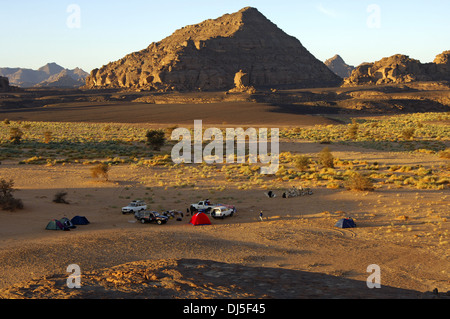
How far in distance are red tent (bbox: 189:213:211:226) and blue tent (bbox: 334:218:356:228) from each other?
7.04 metres

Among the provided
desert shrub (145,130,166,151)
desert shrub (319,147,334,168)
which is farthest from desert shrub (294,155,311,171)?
desert shrub (145,130,166,151)

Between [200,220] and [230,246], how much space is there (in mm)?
5008

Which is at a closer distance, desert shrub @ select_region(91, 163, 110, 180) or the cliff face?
desert shrub @ select_region(91, 163, 110, 180)

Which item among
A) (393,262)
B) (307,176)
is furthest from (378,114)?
(393,262)

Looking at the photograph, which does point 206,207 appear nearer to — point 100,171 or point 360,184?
point 360,184

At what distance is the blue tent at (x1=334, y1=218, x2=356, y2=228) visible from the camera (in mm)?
23422

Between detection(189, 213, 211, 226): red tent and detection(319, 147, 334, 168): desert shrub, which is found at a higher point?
detection(319, 147, 334, 168): desert shrub

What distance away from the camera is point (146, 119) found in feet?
375

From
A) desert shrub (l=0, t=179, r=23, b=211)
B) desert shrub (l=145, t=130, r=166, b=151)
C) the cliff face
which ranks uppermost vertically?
the cliff face

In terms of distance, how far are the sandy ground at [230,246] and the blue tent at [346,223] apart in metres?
0.46

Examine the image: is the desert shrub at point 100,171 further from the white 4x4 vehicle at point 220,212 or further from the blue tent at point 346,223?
the blue tent at point 346,223

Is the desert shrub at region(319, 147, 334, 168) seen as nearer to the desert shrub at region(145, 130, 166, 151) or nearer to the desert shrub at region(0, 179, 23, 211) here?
the desert shrub at region(145, 130, 166, 151)

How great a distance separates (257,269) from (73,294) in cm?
535

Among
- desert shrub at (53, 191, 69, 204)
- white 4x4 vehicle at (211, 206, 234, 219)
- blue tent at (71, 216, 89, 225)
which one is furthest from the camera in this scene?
desert shrub at (53, 191, 69, 204)
